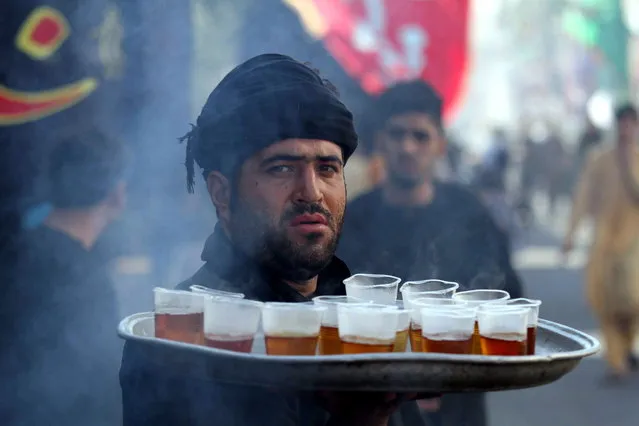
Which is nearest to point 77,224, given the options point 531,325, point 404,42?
point 531,325

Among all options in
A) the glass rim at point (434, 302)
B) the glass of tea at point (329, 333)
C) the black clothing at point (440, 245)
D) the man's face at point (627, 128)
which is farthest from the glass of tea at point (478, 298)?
the man's face at point (627, 128)

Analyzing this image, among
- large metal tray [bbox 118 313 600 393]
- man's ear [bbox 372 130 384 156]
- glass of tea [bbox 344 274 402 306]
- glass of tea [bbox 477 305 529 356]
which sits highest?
man's ear [bbox 372 130 384 156]

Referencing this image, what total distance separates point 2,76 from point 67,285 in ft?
3.45

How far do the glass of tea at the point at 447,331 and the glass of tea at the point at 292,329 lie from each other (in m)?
0.20

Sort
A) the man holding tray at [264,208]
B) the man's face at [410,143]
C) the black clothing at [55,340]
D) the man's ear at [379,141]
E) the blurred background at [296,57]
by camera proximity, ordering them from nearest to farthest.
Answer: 1. the man holding tray at [264,208]
2. the black clothing at [55,340]
3. the blurred background at [296,57]
4. the man's face at [410,143]
5. the man's ear at [379,141]

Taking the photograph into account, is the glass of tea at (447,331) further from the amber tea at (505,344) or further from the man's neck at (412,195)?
the man's neck at (412,195)

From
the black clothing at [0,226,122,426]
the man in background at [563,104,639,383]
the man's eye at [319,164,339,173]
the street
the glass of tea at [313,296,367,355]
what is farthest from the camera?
the man in background at [563,104,639,383]

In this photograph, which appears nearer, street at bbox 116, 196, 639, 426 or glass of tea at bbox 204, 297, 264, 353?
glass of tea at bbox 204, 297, 264, 353

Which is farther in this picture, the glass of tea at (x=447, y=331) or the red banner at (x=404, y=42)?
the red banner at (x=404, y=42)

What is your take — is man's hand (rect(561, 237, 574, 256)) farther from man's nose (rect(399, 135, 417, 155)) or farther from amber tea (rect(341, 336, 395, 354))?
amber tea (rect(341, 336, 395, 354))

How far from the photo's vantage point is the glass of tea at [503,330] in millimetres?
1846

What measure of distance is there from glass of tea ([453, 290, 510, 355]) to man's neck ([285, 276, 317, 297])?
0.33m

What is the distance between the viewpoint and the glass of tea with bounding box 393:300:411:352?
186 cm

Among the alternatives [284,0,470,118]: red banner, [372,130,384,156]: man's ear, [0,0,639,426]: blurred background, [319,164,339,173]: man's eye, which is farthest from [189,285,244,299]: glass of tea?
[284,0,470,118]: red banner
